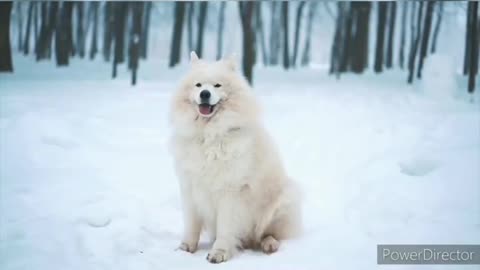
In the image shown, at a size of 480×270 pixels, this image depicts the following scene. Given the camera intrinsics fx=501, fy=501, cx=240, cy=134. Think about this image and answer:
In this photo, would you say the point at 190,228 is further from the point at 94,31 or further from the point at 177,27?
the point at 177,27

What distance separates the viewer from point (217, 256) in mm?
2662

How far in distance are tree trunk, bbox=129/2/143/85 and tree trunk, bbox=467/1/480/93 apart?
3458mm

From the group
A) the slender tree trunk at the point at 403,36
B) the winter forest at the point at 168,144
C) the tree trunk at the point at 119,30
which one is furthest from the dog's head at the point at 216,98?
the slender tree trunk at the point at 403,36

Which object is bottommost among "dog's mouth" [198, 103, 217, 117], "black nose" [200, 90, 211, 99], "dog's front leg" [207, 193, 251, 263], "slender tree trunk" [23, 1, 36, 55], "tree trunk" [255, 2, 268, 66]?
"dog's front leg" [207, 193, 251, 263]

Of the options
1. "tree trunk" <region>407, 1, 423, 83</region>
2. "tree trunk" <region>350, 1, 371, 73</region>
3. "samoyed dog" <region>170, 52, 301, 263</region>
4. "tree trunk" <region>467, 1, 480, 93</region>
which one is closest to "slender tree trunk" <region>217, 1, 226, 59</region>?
"tree trunk" <region>350, 1, 371, 73</region>

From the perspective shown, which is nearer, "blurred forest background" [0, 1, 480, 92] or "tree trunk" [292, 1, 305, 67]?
"blurred forest background" [0, 1, 480, 92]

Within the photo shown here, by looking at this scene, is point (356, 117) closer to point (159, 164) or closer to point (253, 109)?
point (159, 164)

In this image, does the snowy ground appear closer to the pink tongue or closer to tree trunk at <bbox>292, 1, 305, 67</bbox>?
the pink tongue

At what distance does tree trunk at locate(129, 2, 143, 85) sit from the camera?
5824 mm

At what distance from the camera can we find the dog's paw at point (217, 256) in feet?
8.72

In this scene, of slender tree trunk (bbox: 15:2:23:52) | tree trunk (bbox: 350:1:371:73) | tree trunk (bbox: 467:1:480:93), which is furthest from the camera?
tree trunk (bbox: 350:1:371:73)

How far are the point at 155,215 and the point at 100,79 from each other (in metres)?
2.37

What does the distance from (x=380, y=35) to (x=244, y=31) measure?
9.31 feet

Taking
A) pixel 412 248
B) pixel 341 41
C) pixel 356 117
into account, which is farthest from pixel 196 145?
pixel 341 41
